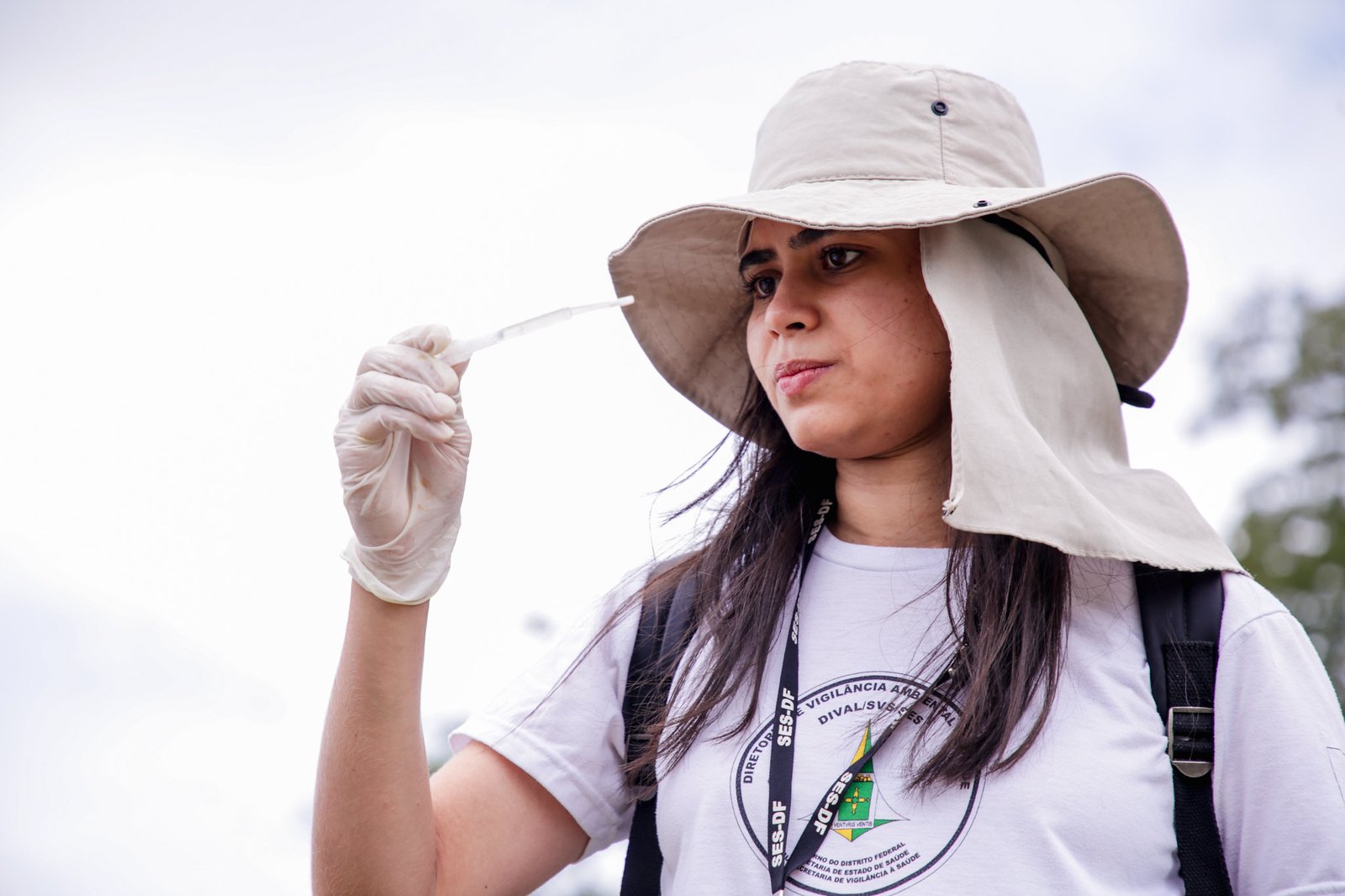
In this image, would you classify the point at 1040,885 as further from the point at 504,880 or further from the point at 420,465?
the point at 420,465

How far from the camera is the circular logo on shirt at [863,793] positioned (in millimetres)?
1977

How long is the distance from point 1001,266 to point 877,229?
266 mm

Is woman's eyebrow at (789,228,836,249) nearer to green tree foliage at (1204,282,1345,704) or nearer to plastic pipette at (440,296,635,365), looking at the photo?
plastic pipette at (440,296,635,365)

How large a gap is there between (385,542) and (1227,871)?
137 cm

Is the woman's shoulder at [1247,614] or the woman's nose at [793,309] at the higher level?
the woman's nose at [793,309]

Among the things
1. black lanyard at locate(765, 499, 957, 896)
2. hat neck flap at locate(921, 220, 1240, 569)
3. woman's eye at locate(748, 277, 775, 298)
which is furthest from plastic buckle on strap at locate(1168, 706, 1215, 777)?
woman's eye at locate(748, 277, 775, 298)

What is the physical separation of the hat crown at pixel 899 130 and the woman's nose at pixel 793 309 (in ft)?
0.73

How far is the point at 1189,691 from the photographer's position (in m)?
2.03

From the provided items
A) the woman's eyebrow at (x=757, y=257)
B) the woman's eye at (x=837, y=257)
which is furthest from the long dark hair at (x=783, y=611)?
the woman's eye at (x=837, y=257)

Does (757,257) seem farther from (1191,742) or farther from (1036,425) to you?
(1191,742)

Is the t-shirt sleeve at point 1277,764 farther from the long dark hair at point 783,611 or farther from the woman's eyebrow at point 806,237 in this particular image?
the woman's eyebrow at point 806,237

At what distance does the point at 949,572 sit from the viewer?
2.28 m

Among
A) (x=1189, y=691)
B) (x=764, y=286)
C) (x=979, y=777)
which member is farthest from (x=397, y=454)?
(x=1189, y=691)

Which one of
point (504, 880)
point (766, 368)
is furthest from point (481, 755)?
point (766, 368)
